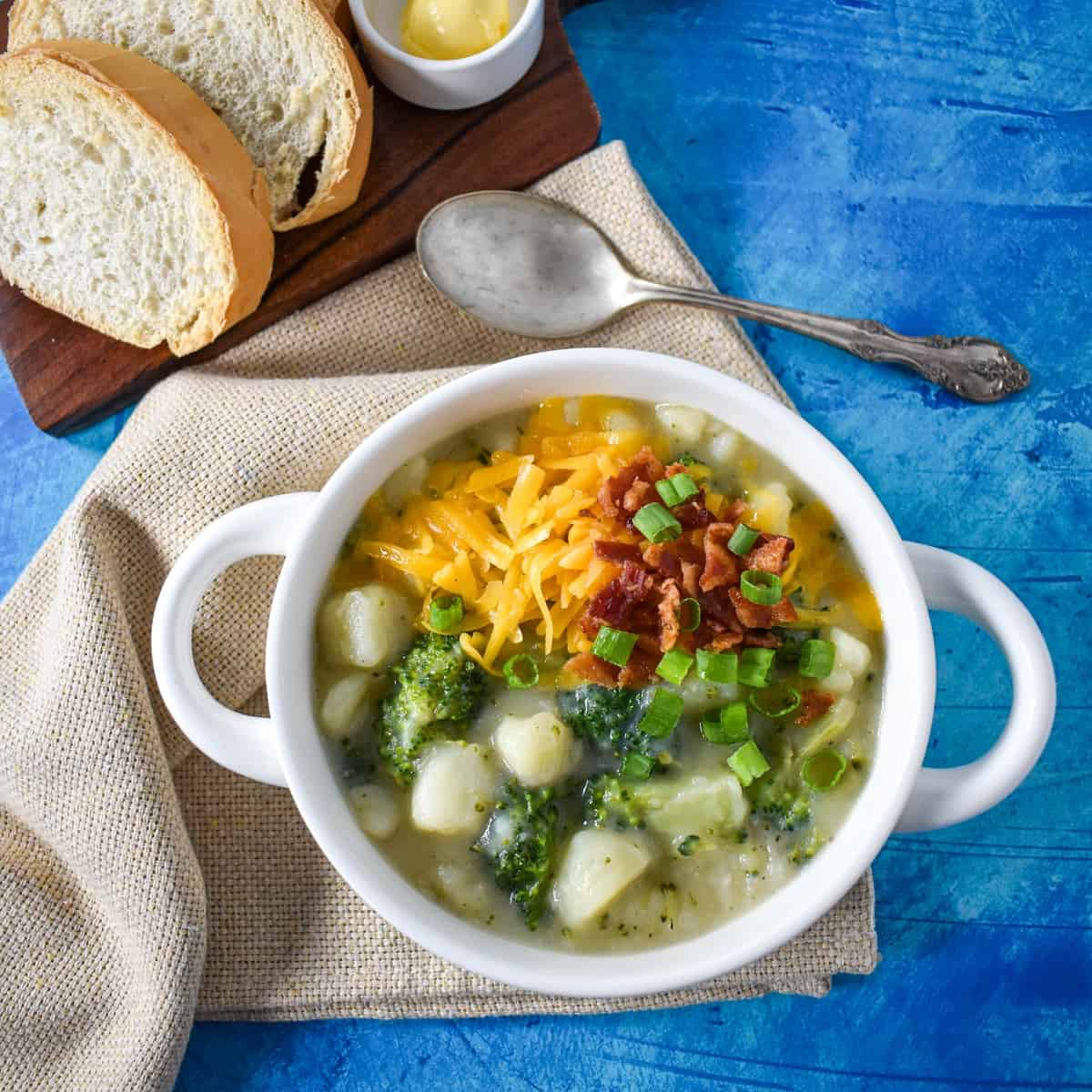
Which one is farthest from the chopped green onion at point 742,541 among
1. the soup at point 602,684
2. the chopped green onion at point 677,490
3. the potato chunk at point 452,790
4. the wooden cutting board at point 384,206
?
the wooden cutting board at point 384,206

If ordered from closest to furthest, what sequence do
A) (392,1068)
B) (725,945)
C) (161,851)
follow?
1. (725,945)
2. (161,851)
3. (392,1068)

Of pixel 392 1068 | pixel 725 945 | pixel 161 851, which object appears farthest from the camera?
pixel 392 1068

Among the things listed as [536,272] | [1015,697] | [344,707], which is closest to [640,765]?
[344,707]

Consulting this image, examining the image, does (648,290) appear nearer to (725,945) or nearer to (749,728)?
(749,728)

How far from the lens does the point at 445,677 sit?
2.08m

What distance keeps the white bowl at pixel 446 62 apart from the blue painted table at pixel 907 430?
0.33 metres

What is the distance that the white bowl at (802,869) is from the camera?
6.74 feet

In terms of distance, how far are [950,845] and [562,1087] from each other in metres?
1.05

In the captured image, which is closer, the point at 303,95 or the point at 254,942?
the point at 254,942

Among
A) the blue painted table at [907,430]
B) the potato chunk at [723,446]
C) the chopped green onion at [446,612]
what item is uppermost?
the chopped green onion at [446,612]

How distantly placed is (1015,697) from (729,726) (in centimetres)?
53

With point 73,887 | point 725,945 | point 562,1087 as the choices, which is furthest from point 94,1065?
point 725,945

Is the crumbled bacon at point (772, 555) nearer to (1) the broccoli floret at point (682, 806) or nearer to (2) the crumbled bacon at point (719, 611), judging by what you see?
A: (2) the crumbled bacon at point (719, 611)

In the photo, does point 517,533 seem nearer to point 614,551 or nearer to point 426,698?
point 614,551
